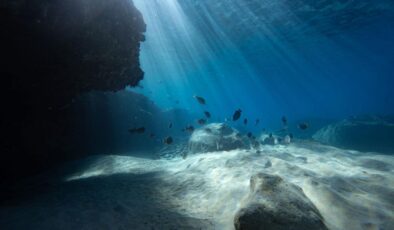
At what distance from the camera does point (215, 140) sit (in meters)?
14.4

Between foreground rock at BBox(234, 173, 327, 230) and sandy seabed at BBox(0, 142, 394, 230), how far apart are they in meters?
Result: 0.51

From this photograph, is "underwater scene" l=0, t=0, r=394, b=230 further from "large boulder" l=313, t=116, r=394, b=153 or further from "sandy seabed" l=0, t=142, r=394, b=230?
"large boulder" l=313, t=116, r=394, b=153

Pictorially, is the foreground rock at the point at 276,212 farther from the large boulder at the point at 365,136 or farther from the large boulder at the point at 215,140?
the large boulder at the point at 365,136

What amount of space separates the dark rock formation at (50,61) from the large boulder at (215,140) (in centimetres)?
657

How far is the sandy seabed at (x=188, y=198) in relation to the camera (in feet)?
13.9

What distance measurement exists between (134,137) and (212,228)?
12904 millimetres

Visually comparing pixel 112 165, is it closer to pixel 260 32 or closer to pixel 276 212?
pixel 276 212

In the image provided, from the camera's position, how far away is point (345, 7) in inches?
851

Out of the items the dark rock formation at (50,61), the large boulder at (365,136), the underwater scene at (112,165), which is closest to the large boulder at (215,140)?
the underwater scene at (112,165)

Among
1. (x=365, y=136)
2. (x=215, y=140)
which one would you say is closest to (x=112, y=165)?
(x=215, y=140)

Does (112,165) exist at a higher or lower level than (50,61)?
lower

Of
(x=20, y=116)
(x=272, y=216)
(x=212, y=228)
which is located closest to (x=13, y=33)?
(x=20, y=116)

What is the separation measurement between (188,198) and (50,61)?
551cm

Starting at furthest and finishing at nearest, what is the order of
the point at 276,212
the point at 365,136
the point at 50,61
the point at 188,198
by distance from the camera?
the point at 365,136, the point at 50,61, the point at 188,198, the point at 276,212
